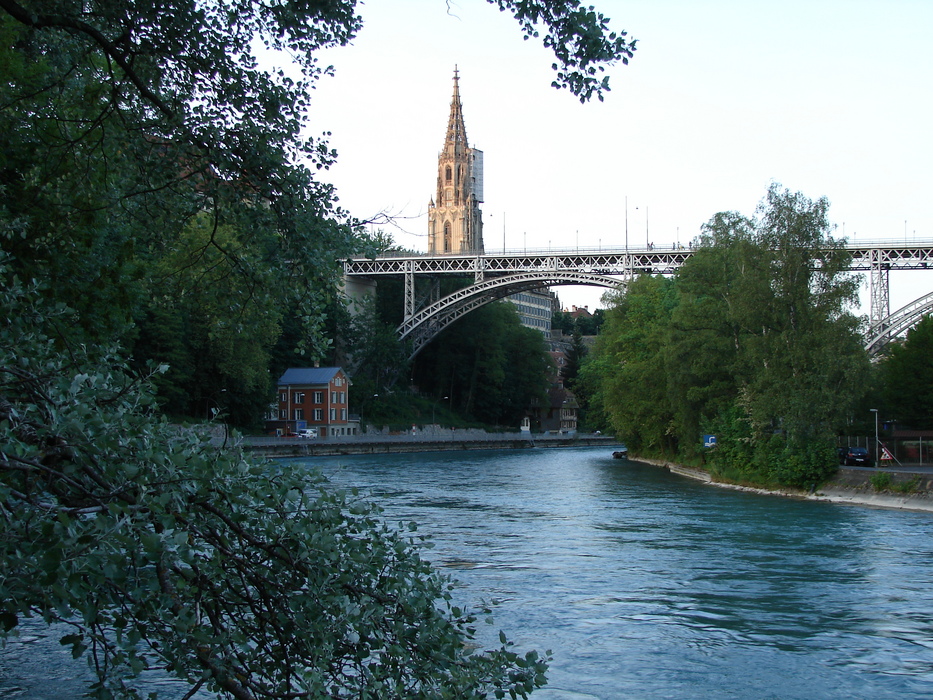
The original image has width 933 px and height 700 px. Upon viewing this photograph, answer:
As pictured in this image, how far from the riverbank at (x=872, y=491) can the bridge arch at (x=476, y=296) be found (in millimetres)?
31635

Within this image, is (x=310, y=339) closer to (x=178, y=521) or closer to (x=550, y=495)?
(x=178, y=521)

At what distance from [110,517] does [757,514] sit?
2219 cm

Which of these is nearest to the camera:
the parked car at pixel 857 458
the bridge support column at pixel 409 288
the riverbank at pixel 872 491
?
the riverbank at pixel 872 491

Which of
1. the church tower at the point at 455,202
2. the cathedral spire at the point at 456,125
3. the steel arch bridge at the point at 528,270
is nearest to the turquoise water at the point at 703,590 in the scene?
the steel arch bridge at the point at 528,270

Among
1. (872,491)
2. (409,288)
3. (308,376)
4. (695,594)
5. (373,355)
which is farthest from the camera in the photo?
(373,355)

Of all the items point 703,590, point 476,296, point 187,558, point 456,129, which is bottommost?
point 703,590

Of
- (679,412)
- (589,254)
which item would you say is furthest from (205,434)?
(589,254)

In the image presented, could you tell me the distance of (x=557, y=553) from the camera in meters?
17.6

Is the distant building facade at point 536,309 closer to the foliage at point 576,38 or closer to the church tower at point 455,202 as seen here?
the church tower at point 455,202

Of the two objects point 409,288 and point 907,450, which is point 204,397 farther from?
point 409,288

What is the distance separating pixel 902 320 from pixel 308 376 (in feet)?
123

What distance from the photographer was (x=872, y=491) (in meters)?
26.7

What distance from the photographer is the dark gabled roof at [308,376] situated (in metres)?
70.2

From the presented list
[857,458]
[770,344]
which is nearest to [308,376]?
[857,458]
